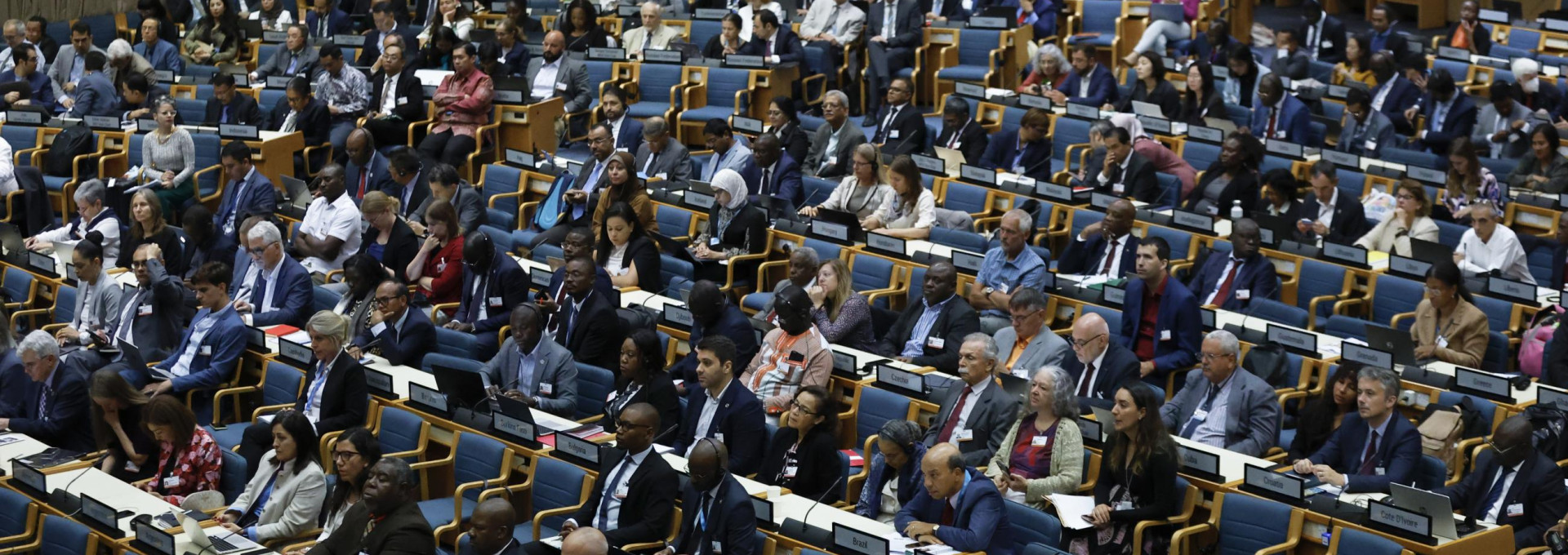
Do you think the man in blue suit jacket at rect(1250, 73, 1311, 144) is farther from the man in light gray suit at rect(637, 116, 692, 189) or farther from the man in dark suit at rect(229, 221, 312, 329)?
the man in dark suit at rect(229, 221, 312, 329)

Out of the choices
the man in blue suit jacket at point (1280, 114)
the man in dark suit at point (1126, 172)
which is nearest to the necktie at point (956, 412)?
the man in dark suit at point (1126, 172)

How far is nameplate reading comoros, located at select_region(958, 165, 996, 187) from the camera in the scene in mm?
A: 10586

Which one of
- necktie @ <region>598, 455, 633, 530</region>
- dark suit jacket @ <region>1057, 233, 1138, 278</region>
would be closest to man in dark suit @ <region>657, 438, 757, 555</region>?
necktie @ <region>598, 455, 633, 530</region>

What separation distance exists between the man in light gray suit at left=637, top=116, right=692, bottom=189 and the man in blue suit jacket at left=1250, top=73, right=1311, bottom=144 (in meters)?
3.46

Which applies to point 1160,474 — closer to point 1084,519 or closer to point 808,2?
point 1084,519

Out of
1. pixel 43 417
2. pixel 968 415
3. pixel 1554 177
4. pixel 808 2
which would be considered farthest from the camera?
pixel 808 2

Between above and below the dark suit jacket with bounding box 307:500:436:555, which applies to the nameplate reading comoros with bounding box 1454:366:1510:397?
above

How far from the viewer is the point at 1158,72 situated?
12.1 metres

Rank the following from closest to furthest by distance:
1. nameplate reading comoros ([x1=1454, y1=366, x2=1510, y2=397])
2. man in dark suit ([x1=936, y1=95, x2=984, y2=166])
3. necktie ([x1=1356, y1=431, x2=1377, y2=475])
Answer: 1. necktie ([x1=1356, y1=431, x2=1377, y2=475])
2. nameplate reading comoros ([x1=1454, y1=366, x2=1510, y2=397])
3. man in dark suit ([x1=936, y1=95, x2=984, y2=166])

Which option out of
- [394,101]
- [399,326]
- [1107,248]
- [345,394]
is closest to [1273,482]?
[1107,248]

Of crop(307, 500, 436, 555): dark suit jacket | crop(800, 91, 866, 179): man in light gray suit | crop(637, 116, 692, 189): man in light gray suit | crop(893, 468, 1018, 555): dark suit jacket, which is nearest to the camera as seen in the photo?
crop(307, 500, 436, 555): dark suit jacket

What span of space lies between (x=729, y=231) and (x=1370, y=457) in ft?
12.3

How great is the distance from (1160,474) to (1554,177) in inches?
200

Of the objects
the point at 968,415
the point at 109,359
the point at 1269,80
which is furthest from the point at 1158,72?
the point at 109,359
